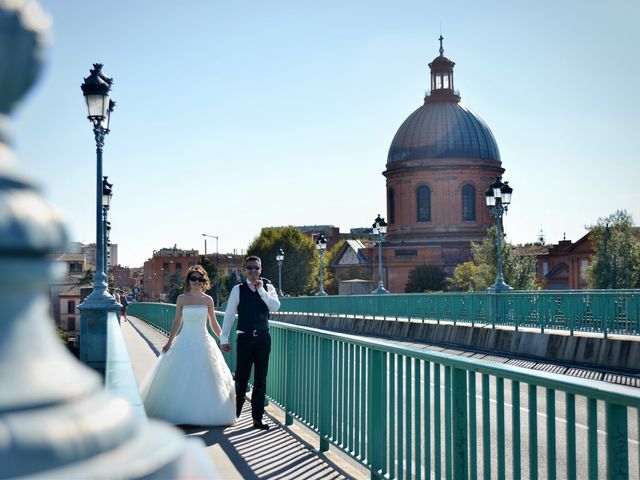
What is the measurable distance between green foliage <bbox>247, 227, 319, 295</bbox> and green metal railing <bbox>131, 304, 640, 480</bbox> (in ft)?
342

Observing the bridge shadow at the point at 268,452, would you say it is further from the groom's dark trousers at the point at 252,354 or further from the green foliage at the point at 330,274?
the green foliage at the point at 330,274

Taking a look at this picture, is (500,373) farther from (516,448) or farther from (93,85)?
(93,85)

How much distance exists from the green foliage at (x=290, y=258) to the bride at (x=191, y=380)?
4055 inches

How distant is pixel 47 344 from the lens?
989mm

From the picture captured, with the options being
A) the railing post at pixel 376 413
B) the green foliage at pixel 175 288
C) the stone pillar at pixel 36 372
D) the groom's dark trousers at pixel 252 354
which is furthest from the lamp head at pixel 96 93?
the green foliage at pixel 175 288

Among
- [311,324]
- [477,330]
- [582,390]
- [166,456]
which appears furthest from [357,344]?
[311,324]

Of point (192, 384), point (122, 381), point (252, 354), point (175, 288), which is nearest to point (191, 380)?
point (192, 384)

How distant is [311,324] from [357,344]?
1468 inches

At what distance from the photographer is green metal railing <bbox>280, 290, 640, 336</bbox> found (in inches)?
778

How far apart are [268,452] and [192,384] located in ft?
5.21

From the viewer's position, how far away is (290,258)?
385 feet

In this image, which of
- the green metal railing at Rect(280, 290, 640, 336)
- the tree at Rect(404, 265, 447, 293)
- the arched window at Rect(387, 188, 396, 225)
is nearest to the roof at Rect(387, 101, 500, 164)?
the arched window at Rect(387, 188, 396, 225)

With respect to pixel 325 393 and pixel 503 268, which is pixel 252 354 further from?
pixel 503 268

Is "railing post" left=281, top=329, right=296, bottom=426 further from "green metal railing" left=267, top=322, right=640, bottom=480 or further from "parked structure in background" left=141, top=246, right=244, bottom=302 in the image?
"parked structure in background" left=141, top=246, right=244, bottom=302
